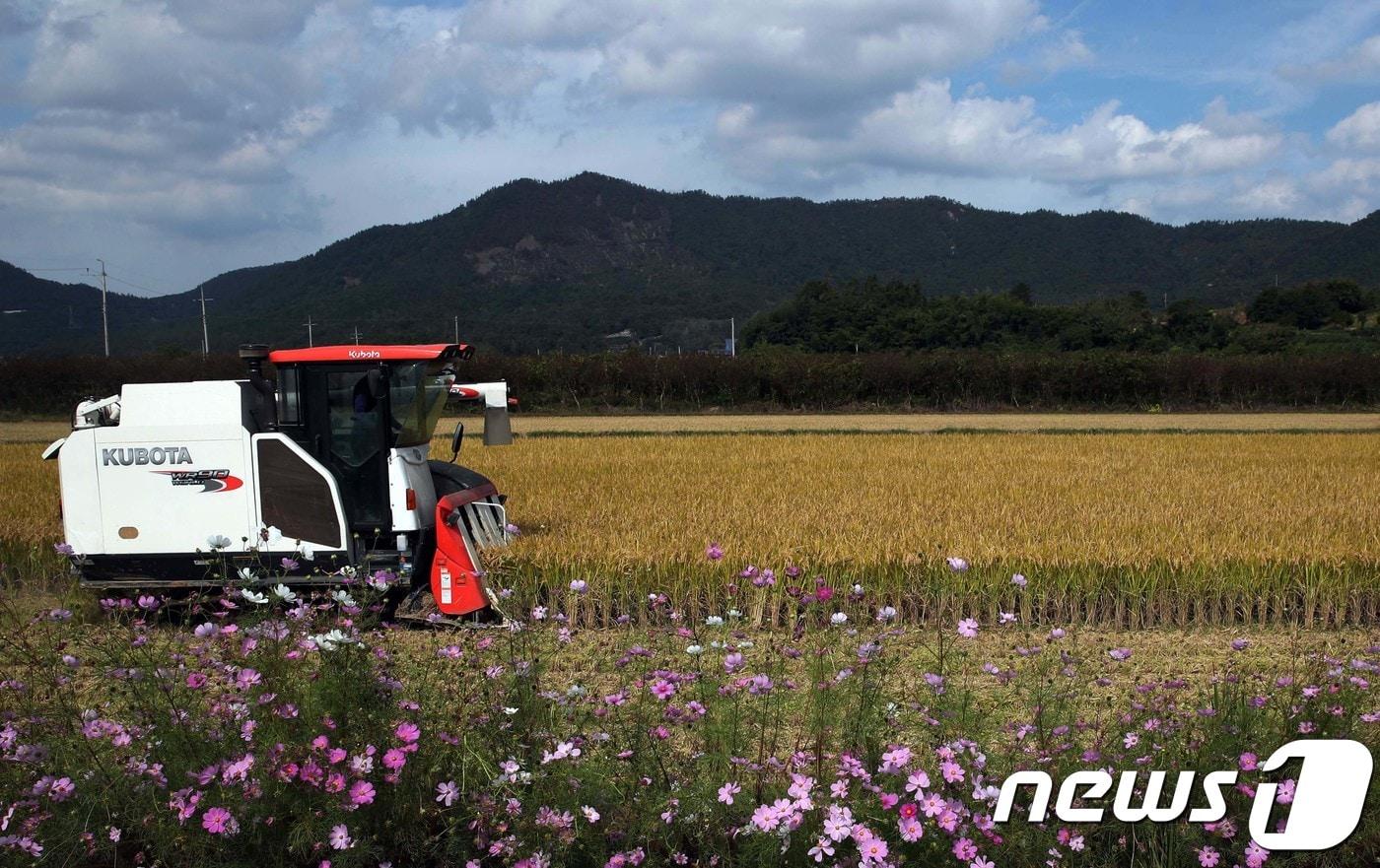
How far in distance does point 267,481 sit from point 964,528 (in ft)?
18.7

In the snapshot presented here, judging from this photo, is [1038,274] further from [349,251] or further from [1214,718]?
[1214,718]

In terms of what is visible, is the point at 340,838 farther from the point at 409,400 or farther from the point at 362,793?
the point at 409,400

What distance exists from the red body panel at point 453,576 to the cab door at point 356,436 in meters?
0.53

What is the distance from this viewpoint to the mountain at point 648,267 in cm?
10125

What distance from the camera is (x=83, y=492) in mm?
7684

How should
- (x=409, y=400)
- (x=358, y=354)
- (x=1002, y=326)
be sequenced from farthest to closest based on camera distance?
(x=1002, y=326) → (x=409, y=400) → (x=358, y=354)

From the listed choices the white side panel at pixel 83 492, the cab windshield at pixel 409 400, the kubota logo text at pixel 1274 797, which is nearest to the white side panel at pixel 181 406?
the white side panel at pixel 83 492

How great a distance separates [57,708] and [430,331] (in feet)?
280

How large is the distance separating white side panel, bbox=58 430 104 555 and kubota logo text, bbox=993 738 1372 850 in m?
6.74

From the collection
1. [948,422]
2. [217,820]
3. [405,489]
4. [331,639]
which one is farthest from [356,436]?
[948,422]

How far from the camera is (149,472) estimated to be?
7.64m

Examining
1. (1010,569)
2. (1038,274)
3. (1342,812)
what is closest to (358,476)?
(1010,569)

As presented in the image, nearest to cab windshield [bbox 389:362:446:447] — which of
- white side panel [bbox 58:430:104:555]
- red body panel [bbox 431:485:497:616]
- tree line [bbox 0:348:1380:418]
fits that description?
red body panel [bbox 431:485:497:616]

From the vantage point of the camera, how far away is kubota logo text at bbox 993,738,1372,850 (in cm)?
333
